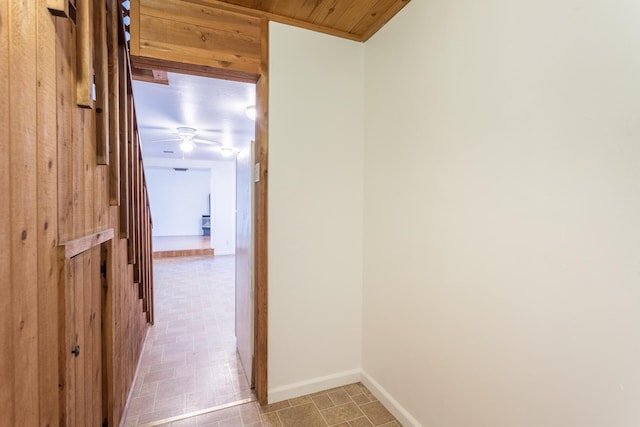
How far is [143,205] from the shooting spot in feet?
9.21

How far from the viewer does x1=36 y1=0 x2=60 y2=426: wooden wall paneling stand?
0.88 m

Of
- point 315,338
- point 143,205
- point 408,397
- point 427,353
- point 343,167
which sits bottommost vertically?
point 408,397

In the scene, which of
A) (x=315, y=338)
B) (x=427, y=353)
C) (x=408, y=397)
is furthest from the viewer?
(x=315, y=338)

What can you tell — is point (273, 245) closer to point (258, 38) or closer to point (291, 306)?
point (291, 306)

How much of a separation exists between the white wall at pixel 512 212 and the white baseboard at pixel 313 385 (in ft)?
1.08

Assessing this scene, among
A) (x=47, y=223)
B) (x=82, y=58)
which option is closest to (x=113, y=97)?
(x=82, y=58)

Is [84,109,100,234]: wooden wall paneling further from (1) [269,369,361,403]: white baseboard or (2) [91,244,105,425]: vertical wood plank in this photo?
(1) [269,369,361,403]: white baseboard

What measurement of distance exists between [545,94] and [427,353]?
134 centimetres

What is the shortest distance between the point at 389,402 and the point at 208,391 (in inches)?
49.0

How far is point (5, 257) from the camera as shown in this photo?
2.36ft

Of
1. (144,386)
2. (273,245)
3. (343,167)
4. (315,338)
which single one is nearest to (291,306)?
(315,338)

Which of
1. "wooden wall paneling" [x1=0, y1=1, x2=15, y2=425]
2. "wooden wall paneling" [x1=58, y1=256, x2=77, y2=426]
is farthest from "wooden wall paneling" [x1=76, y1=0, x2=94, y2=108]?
"wooden wall paneling" [x1=58, y1=256, x2=77, y2=426]

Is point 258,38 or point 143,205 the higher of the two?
point 258,38

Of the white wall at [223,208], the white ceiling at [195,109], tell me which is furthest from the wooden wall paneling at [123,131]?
the white wall at [223,208]
